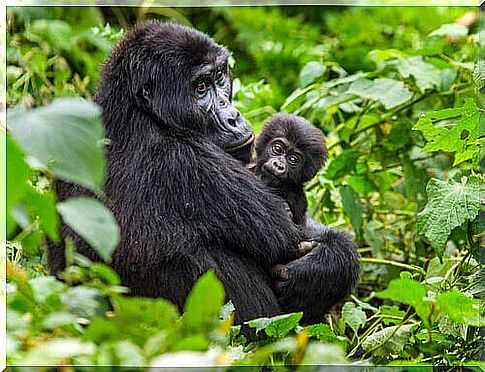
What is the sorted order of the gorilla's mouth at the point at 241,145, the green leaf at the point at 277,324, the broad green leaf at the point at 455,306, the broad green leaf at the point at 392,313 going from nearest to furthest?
the broad green leaf at the point at 455,306
the green leaf at the point at 277,324
the broad green leaf at the point at 392,313
the gorilla's mouth at the point at 241,145

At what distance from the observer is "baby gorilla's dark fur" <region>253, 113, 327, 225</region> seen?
103 inches

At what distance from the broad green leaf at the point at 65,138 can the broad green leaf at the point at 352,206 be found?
2145mm

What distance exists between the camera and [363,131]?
354cm

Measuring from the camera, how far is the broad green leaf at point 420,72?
330 cm

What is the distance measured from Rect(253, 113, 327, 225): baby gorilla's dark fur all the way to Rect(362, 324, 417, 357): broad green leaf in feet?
1.79

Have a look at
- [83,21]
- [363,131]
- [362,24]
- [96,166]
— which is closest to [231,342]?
[96,166]

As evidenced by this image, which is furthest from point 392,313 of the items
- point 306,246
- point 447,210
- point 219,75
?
point 219,75

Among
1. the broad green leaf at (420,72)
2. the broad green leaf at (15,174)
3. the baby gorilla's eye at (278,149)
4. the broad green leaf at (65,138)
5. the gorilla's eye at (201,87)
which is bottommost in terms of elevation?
the baby gorilla's eye at (278,149)

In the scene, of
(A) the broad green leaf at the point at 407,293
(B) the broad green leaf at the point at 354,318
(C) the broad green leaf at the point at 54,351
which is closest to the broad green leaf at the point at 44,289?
(C) the broad green leaf at the point at 54,351

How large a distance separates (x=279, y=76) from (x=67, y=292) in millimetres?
4196

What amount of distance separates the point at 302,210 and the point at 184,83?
51 cm

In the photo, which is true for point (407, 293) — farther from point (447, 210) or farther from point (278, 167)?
point (278, 167)

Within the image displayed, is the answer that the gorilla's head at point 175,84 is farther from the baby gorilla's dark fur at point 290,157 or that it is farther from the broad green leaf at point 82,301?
the broad green leaf at point 82,301

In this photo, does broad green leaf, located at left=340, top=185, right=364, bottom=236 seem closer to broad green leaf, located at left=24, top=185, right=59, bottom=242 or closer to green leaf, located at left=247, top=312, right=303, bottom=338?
green leaf, located at left=247, top=312, right=303, bottom=338
